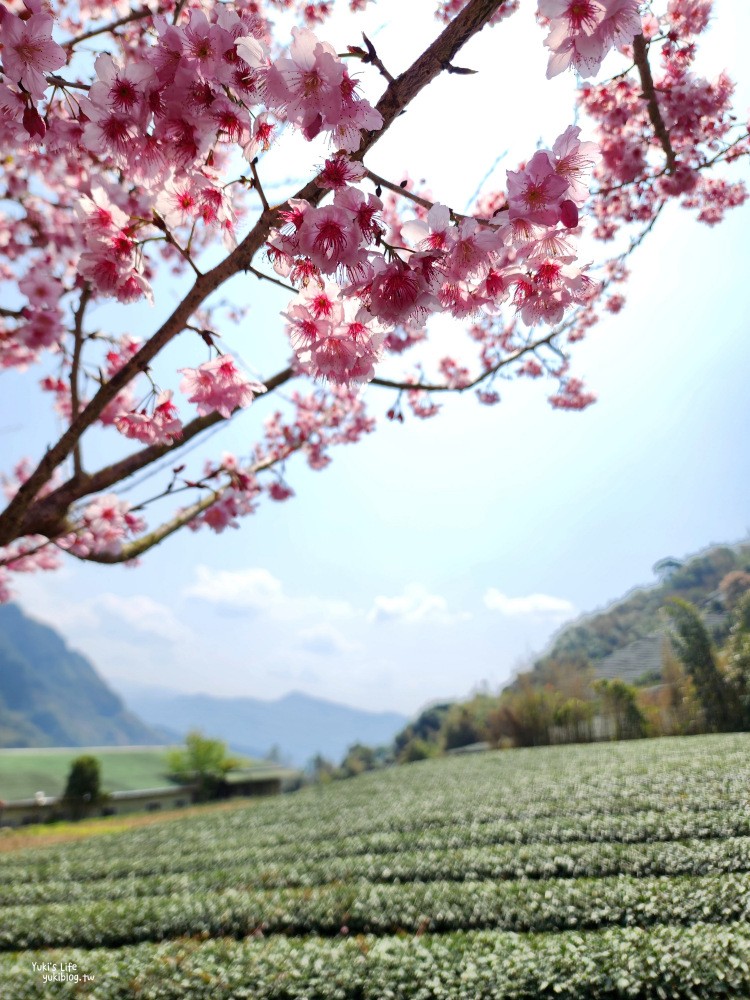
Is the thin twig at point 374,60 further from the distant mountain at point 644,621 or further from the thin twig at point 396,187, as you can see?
the distant mountain at point 644,621

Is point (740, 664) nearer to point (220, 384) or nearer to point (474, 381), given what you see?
point (474, 381)

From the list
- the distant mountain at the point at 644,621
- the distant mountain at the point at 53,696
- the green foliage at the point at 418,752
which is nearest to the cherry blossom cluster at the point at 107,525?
the distant mountain at the point at 644,621

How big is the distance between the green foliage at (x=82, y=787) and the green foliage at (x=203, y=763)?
4.21 meters

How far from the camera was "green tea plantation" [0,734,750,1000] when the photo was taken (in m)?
2.83

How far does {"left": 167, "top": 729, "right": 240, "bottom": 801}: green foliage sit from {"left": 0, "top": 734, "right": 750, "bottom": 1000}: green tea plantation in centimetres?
1505

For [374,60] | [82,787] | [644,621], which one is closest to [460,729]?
[644,621]

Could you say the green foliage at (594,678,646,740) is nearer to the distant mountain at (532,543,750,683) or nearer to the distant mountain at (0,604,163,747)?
the distant mountain at (532,543,750,683)

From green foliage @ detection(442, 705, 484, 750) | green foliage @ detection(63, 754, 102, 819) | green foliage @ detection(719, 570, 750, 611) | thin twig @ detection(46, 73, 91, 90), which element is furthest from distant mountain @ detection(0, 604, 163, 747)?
thin twig @ detection(46, 73, 91, 90)

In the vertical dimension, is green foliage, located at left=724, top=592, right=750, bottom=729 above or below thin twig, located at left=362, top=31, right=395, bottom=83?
below

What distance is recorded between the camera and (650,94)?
3.48m

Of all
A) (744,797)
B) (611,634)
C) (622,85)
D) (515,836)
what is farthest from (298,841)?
(611,634)

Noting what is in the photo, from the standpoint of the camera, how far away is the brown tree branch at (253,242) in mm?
1284

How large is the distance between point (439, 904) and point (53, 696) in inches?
7659

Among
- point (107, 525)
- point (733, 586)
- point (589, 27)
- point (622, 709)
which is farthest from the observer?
point (733, 586)
